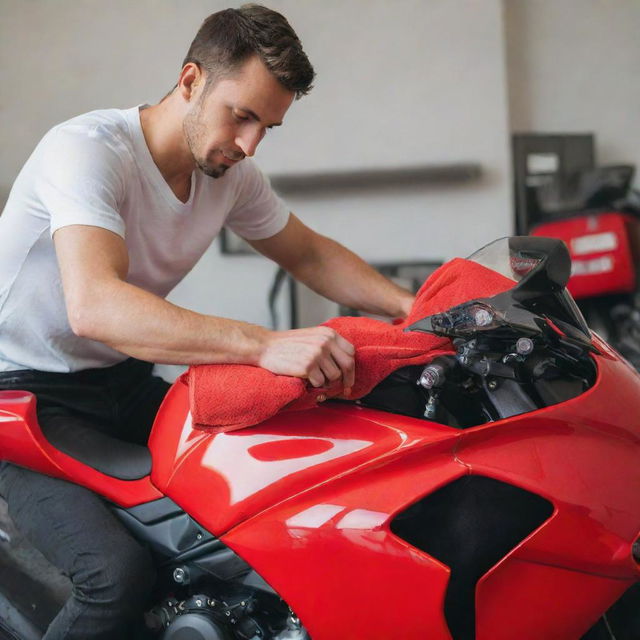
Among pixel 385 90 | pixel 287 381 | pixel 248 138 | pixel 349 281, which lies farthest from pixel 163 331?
pixel 385 90

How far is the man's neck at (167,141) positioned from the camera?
1242 mm

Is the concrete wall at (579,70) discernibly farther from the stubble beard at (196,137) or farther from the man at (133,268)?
the stubble beard at (196,137)

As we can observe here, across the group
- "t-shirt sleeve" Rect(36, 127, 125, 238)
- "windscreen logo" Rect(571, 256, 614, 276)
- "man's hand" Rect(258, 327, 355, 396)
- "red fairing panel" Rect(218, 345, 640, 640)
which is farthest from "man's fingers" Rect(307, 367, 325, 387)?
"windscreen logo" Rect(571, 256, 614, 276)

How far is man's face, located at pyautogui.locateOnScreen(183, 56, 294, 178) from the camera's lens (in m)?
1.16

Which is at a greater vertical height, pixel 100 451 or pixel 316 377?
pixel 316 377

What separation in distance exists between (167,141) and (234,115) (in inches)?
5.5

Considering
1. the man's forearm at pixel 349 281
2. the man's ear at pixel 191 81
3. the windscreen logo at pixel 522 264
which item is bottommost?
the man's forearm at pixel 349 281

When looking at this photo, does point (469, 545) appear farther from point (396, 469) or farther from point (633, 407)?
point (633, 407)

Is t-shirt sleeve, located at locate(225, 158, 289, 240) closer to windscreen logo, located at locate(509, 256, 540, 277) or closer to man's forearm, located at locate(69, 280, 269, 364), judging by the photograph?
man's forearm, located at locate(69, 280, 269, 364)

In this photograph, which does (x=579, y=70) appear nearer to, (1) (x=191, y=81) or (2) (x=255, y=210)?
(2) (x=255, y=210)

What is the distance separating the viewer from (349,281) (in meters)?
1.45

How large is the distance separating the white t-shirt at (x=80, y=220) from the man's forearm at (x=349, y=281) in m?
0.25

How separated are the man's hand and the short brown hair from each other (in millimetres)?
491

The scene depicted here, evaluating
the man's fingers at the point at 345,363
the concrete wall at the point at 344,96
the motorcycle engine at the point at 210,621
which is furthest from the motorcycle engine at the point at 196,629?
the concrete wall at the point at 344,96
